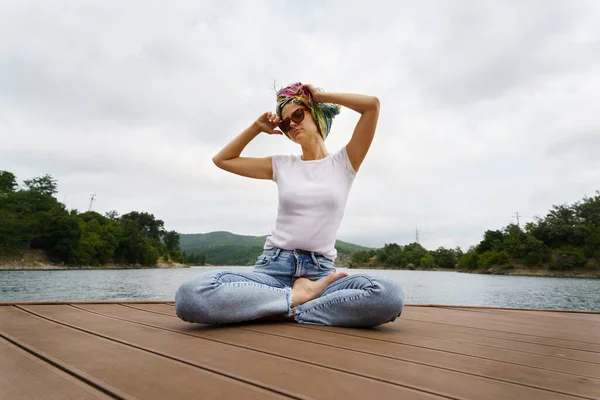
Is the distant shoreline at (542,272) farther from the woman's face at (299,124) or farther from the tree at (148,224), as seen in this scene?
the tree at (148,224)

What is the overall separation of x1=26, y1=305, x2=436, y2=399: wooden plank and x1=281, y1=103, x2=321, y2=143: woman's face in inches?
42.5

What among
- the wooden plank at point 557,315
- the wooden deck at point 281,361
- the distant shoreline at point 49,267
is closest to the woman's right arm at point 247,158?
the wooden deck at point 281,361

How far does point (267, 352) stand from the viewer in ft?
3.56

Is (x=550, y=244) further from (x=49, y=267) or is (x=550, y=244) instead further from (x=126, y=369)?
(x=49, y=267)

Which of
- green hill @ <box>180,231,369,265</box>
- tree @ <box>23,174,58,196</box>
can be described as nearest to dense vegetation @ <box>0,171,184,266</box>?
tree @ <box>23,174,58,196</box>

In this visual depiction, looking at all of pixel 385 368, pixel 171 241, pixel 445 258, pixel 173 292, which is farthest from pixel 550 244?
pixel 171 241

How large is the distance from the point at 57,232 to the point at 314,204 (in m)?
44.0

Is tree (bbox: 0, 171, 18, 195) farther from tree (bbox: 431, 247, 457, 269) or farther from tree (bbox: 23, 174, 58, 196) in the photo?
tree (bbox: 431, 247, 457, 269)

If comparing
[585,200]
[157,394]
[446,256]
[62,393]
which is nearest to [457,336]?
[157,394]

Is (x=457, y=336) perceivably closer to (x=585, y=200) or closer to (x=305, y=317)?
(x=305, y=317)

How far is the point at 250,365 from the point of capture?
94 cm

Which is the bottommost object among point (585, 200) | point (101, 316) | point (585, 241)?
point (101, 316)

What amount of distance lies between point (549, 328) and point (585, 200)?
56.4m

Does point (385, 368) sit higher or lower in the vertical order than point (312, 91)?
lower
